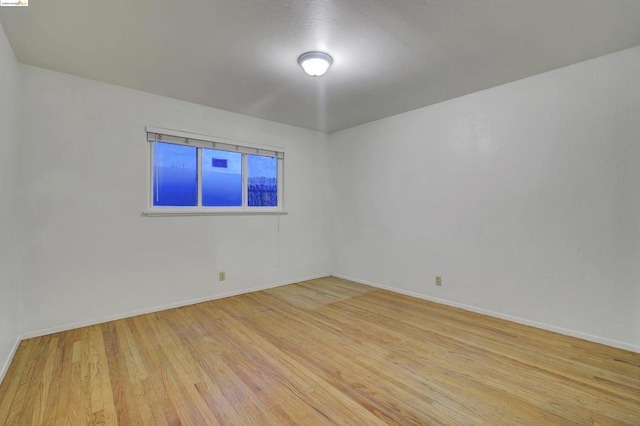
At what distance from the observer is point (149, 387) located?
191 cm

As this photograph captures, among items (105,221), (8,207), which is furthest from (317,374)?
(8,207)

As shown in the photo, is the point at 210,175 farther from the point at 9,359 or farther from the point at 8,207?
the point at 9,359

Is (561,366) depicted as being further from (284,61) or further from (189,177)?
(189,177)

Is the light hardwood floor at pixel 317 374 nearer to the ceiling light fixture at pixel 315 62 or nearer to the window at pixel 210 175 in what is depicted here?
the window at pixel 210 175

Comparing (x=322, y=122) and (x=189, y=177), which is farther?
(x=322, y=122)

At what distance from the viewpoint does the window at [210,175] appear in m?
3.39

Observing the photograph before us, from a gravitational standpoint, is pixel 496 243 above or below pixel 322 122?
below

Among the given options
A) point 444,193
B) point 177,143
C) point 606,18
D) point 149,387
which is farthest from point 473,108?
point 149,387

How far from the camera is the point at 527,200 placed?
2.91 m

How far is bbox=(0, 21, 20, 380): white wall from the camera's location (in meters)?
2.08

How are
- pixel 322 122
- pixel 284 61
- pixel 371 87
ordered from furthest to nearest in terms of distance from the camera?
pixel 322 122 → pixel 371 87 → pixel 284 61

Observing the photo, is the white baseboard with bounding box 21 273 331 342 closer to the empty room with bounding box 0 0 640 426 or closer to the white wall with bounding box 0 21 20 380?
the empty room with bounding box 0 0 640 426

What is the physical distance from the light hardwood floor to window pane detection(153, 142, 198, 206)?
1323 mm

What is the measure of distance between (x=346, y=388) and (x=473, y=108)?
3094 millimetres
